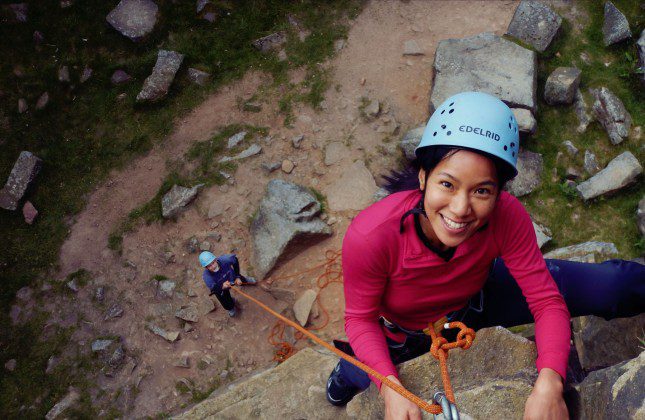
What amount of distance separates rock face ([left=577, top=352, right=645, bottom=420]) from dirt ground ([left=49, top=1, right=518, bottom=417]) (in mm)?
3647

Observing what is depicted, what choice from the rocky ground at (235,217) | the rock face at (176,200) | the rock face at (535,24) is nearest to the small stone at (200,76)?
the rocky ground at (235,217)

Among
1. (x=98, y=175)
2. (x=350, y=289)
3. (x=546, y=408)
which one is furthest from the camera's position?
(x=98, y=175)

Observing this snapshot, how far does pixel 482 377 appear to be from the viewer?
117 inches

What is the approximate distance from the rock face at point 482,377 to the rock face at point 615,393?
288 mm

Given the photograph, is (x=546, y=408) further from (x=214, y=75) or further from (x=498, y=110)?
(x=214, y=75)

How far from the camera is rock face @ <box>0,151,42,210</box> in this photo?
7.76 m

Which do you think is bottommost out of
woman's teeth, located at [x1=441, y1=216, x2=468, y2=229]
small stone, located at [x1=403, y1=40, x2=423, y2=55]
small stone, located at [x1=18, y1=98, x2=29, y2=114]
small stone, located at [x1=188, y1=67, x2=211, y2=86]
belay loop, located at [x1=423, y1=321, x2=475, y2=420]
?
small stone, located at [x1=18, y1=98, x2=29, y2=114]

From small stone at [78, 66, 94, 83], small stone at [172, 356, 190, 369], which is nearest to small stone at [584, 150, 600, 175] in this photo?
small stone at [172, 356, 190, 369]

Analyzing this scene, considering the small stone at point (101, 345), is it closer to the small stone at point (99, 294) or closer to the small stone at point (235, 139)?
the small stone at point (99, 294)

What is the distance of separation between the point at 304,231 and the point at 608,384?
14.4 ft

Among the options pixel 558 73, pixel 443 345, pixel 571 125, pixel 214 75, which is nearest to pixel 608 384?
pixel 443 345

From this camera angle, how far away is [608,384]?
2.49 metres

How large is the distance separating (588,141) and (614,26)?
6.19ft

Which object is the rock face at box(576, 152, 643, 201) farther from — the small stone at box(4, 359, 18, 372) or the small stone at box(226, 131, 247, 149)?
the small stone at box(4, 359, 18, 372)
